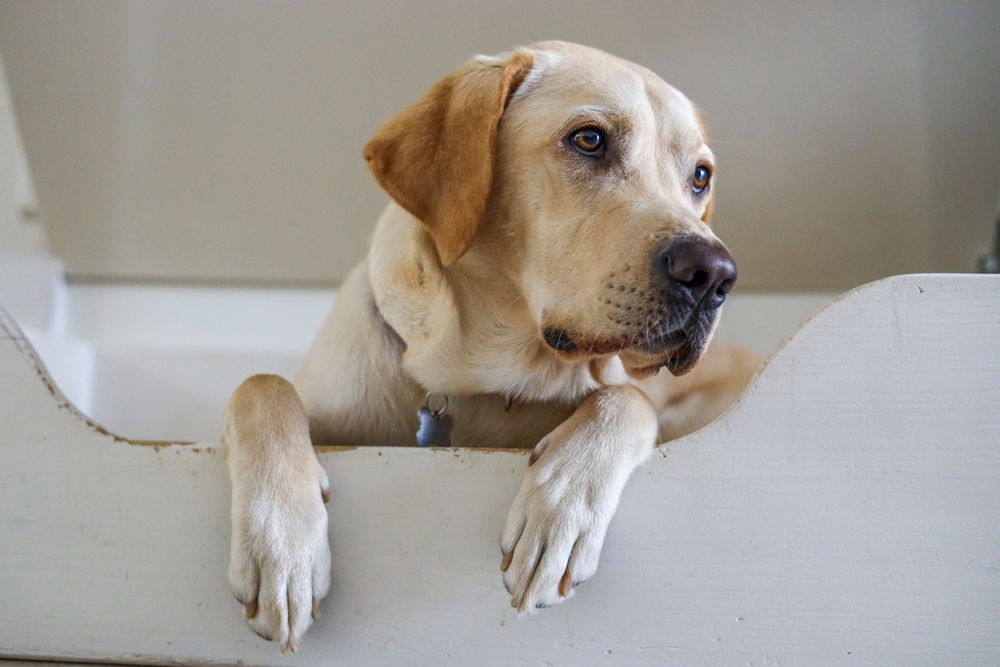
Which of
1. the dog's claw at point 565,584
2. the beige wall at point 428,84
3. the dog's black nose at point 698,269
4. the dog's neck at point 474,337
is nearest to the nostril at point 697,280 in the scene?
the dog's black nose at point 698,269

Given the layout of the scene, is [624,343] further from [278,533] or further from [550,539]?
[278,533]

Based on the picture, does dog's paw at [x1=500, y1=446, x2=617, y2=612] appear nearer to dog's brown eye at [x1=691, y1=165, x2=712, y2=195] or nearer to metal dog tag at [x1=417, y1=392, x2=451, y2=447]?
metal dog tag at [x1=417, y1=392, x2=451, y2=447]

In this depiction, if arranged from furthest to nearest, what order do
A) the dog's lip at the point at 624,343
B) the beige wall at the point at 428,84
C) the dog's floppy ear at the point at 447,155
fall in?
the beige wall at the point at 428,84 < the dog's floppy ear at the point at 447,155 < the dog's lip at the point at 624,343

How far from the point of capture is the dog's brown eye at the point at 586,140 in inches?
48.7

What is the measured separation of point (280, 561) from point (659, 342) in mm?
611

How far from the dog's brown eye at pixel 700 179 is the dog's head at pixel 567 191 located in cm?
5

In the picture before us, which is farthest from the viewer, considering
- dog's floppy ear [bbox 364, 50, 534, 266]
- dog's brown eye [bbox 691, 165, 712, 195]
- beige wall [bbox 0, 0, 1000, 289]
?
beige wall [bbox 0, 0, 1000, 289]

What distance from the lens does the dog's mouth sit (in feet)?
3.46

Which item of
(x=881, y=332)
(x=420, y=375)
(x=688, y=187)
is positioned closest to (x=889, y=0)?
(x=688, y=187)

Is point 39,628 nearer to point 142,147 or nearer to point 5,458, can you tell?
point 5,458

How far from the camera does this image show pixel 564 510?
3.19 feet

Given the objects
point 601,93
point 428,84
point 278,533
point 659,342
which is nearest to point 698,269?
point 659,342

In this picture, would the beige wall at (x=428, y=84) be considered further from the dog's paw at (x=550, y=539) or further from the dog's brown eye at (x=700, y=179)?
the dog's paw at (x=550, y=539)

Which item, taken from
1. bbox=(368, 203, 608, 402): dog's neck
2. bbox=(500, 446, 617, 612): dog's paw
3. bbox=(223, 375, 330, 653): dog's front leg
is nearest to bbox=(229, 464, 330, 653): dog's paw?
bbox=(223, 375, 330, 653): dog's front leg
